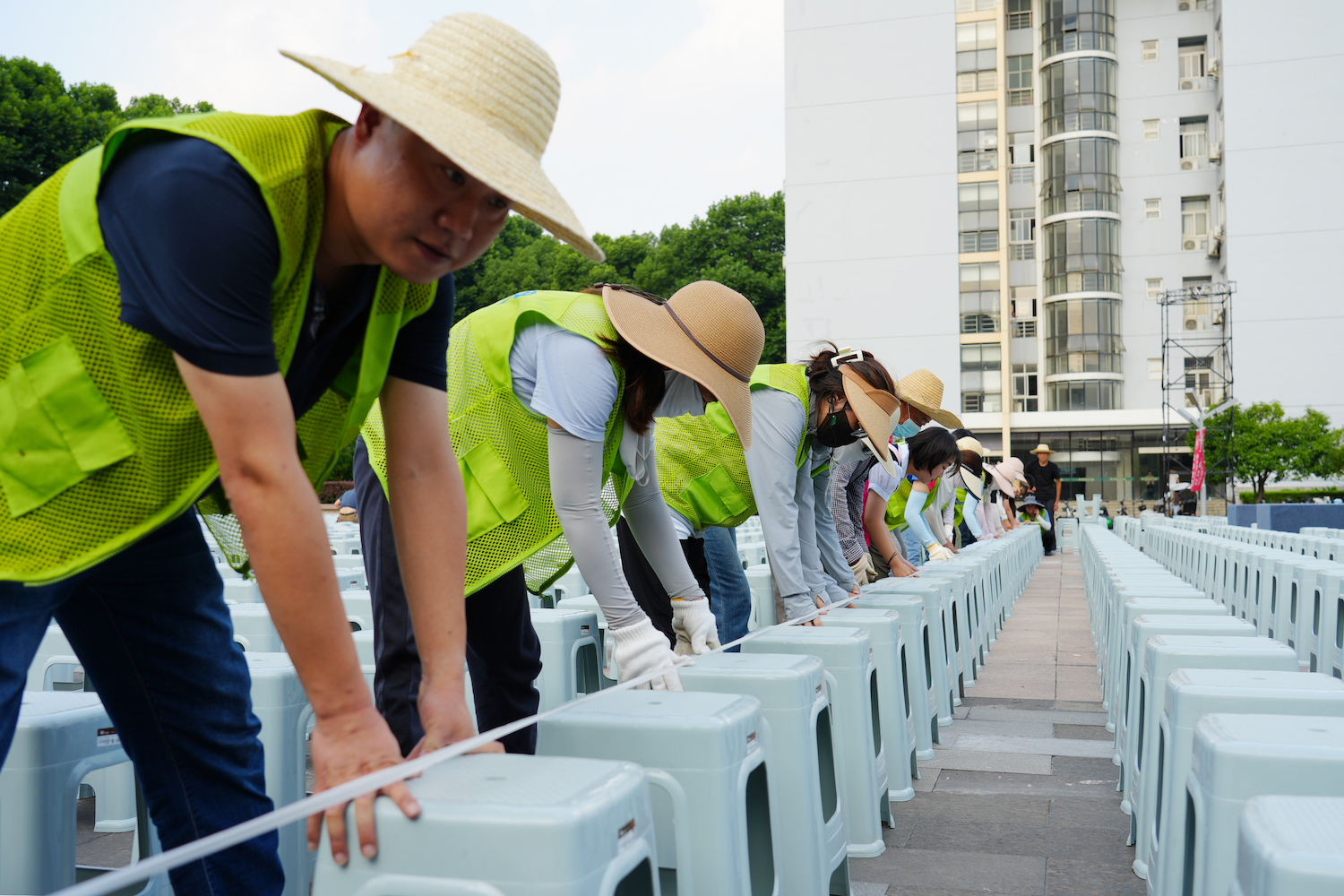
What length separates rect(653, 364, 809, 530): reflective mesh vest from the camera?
4402mm

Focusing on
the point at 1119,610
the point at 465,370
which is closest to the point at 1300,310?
the point at 1119,610

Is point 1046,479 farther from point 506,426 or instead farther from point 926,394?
point 506,426

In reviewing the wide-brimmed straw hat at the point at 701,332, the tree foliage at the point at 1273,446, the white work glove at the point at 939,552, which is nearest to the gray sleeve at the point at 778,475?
the wide-brimmed straw hat at the point at 701,332

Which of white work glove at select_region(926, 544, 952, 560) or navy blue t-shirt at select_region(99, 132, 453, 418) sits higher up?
navy blue t-shirt at select_region(99, 132, 453, 418)

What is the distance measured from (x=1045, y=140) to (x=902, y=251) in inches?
327

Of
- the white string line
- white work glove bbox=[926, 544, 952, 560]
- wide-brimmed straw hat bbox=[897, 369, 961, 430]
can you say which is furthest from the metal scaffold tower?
the white string line

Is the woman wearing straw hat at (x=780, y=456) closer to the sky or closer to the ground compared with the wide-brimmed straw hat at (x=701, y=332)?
closer to the ground

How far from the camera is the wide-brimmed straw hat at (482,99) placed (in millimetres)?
1384

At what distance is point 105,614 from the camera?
171cm

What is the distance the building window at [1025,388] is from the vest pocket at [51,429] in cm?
4534

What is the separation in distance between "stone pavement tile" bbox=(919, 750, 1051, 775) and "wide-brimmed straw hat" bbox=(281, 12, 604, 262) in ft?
12.0

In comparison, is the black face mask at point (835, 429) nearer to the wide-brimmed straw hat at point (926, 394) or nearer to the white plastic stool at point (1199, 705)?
the wide-brimmed straw hat at point (926, 394)

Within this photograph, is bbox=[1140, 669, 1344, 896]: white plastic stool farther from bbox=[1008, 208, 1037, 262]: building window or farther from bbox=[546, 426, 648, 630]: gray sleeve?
bbox=[1008, 208, 1037, 262]: building window

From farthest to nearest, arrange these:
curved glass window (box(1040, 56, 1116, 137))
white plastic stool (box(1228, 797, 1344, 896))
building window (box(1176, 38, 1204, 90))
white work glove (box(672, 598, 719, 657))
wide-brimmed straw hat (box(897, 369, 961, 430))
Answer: building window (box(1176, 38, 1204, 90)), curved glass window (box(1040, 56, 1116, 137)), wide-brimmed straw hat (box(897, 369, 961, 430)), white work glove (box(672, 598, 719, 657)), white plastic stool (box(1228, 797, 1344, 896))
